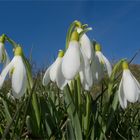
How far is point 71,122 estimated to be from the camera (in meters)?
1.99

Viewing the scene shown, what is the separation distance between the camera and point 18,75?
6.45 ft

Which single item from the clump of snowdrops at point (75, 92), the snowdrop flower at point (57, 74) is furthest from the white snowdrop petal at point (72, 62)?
the snowdrop flower at point (57, 74)

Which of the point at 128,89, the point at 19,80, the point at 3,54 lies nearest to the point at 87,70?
the point at 128,89

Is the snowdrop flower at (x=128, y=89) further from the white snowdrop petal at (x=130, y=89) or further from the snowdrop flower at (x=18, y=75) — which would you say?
the snowdrop flower at (x=18, y=75)

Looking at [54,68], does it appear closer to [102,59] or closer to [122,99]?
[102,59]

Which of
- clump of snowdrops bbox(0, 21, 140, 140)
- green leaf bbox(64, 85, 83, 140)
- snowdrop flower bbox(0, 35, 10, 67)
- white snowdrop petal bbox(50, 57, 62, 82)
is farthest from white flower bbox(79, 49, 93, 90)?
snowdrop flower bbox(0, 35, 10, 67)

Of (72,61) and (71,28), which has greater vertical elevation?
(71,28)

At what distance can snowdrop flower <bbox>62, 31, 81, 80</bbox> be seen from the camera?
5.93 feet

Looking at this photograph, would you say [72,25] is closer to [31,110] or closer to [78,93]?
[78,93]

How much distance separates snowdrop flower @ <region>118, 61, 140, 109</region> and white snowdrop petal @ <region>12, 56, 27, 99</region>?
517 millimetres

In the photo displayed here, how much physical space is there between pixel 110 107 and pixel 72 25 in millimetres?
511

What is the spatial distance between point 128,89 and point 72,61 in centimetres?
35

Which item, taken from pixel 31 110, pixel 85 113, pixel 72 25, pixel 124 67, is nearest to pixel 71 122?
pixel 85 113

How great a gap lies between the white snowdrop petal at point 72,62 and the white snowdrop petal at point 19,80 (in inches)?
9.6
